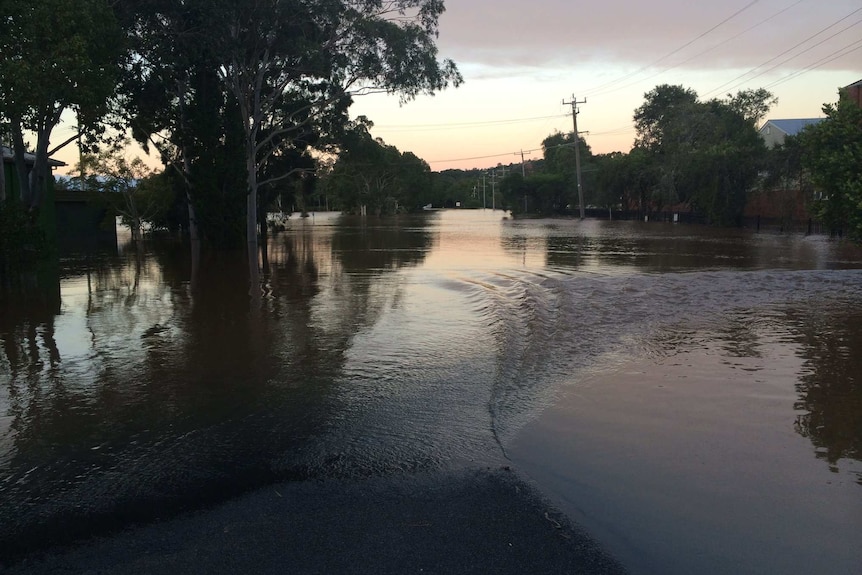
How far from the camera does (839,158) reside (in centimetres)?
1348

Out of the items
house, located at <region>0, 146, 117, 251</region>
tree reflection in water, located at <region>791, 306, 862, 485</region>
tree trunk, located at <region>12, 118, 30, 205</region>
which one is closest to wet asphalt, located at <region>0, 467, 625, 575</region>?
tree reflection in water, located at <region>791, 306, 862, 485</region>

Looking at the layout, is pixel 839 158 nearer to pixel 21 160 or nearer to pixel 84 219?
pixel 21 160

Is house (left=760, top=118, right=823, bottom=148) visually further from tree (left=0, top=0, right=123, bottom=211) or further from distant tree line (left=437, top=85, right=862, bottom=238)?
tree (left=0, top=0, right=123, bottom=211)

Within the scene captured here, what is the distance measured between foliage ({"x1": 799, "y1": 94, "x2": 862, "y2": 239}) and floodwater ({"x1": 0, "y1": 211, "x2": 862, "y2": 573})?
1.74 meters

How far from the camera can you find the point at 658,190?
5712cm

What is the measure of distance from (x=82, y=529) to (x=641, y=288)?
1296cm

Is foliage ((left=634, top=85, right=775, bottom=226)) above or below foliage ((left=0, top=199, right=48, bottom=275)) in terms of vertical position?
above

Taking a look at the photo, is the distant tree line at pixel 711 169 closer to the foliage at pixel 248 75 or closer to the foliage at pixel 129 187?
the foliage at pixel 248 75

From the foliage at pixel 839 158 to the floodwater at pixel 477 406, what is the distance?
5.72ft

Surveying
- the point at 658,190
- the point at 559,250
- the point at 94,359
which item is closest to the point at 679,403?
the point at 94,359

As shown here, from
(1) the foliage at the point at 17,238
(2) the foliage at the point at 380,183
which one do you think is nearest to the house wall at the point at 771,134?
(2) the foliage at the point at 380,183

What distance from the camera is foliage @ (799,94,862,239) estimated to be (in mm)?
13383

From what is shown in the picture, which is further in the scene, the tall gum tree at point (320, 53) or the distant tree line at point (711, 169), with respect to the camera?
the tall gum tree at point (320, 53)

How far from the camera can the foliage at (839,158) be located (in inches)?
527
